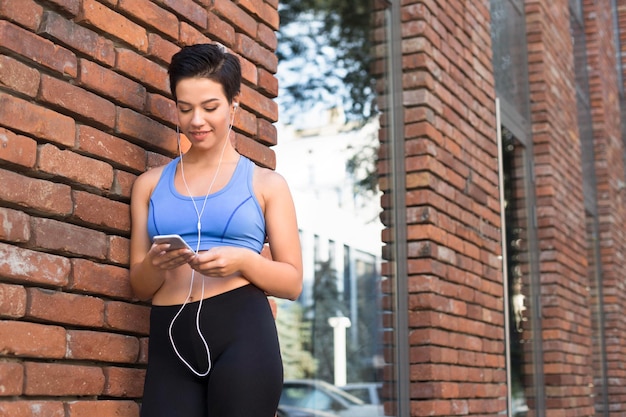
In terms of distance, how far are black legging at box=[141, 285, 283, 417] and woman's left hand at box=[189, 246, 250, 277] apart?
115 mm

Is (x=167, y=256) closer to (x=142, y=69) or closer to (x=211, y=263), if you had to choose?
(x=211, y=263)

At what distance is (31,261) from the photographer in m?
2.31

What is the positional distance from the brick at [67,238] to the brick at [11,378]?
30 centimetres

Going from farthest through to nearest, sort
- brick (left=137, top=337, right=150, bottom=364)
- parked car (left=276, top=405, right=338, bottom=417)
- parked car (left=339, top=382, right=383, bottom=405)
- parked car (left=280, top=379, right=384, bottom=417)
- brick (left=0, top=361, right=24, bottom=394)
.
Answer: parked car (left=276, top=405, right=338, bottom=417) < parked car (left=280, top=379, right=384, bottom=417) < parked car (left=339, top=382, right=383, bottom=405) < brick (left=137, top=337, right=150, bottom=364) < brick (left=0, top=361, right=24, bottom=394)

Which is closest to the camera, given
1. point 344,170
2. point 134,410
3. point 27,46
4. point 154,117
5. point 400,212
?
point 27,46

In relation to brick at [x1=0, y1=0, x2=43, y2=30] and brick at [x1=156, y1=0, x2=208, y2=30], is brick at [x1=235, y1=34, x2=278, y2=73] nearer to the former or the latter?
brick at [x1=156, y1=0, x2=208, y2=30]

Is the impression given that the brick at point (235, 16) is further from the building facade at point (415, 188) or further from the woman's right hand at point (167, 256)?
the woman's right hand at point (167, 256)

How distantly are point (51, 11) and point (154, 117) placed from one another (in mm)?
507

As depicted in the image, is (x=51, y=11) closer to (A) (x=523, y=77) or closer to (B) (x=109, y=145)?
(B) (x=109, y=145)

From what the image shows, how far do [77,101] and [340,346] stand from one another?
4604 millimetres

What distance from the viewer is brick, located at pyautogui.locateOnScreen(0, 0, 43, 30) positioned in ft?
7.59

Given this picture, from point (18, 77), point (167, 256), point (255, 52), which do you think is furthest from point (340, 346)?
point (18, 77)

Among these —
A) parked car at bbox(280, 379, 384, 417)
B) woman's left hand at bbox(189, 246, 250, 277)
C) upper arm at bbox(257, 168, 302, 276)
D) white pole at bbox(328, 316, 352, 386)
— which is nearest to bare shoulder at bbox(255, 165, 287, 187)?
upper arm at bbox(257, 168, 302, 276)

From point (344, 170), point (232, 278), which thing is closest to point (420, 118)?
point (344, 170)
